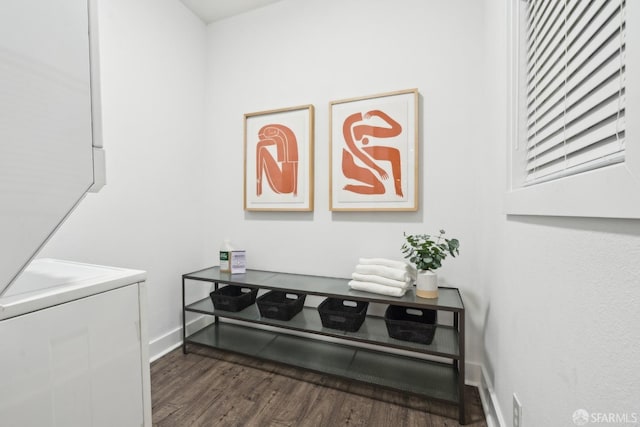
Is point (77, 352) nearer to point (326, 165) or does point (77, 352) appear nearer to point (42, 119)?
point (42, 119)

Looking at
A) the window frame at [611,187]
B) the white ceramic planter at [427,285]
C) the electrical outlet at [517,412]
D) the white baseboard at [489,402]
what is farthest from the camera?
the white ceramic planter at [427,285]

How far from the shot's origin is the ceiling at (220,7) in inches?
78.7

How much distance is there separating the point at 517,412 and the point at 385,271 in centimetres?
73

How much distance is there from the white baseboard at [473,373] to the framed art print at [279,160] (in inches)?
39.7

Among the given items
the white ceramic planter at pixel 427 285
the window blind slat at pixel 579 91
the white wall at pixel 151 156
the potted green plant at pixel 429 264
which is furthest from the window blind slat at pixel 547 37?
the white wall at pixel 151 156

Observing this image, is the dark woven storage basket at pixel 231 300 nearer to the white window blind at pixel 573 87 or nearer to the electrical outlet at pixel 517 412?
the electrical outlet at pixel 517 412

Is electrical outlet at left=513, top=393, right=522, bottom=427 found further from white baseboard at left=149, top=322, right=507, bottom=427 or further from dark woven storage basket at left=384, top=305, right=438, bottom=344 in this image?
dark woven storage basket at left=384, top=305, right=438, bottom=344

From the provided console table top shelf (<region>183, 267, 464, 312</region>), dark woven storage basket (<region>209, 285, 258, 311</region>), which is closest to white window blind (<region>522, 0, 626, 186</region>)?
console table top shelf (<region>183, 267, 464, 312</region>)

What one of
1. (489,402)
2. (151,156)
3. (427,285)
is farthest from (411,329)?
(151,156)

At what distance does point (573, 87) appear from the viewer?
25.5 inches

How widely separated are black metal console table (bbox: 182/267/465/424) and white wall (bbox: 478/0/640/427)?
24 centimetres

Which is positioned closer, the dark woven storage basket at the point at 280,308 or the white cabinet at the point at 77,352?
the white cabinet at the point at 77,352

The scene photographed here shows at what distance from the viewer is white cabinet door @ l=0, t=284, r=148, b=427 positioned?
1.93ft

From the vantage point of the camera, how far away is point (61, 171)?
60 centimetres
